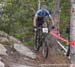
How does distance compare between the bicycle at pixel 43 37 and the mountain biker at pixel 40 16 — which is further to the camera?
the mountain biker at pixel 40 16

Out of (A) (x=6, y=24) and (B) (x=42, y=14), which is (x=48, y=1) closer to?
(A) (x=6, y=24)

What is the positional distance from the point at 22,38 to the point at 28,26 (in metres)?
1.58

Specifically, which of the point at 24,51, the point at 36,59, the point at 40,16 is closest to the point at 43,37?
the point at 40,16

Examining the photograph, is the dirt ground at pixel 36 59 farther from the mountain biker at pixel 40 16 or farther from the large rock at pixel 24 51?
the mountain biker at pixel 40 16

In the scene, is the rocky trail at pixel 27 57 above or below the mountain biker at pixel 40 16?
below

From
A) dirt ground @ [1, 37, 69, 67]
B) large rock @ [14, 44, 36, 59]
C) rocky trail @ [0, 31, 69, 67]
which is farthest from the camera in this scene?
large rock @ [14, 44, 36, 59]

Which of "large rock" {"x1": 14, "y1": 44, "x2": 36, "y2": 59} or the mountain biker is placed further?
"large rock" {"x1": 14, "y1": 44, "x2": 36, "y2": 59}

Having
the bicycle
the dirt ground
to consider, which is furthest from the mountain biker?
the dirt ground

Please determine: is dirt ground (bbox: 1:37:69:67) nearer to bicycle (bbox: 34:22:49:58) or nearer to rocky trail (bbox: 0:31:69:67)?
rocky trail (bbox: 0:31:69:67)

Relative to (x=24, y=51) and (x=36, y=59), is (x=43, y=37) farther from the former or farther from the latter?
(x=24, y=51)

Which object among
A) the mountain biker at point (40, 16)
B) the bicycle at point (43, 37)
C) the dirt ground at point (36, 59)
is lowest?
the dirt ground at point (36, 59)

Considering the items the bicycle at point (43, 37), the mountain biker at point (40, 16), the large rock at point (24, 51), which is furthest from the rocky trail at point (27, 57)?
the mountain biker at point (40, 16)

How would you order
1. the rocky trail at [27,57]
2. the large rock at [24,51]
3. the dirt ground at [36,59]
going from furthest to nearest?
the large rock at [24,51]
the dirt ground at [36,59]
the rocky trail at [27,57]

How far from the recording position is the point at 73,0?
2.58 metres
